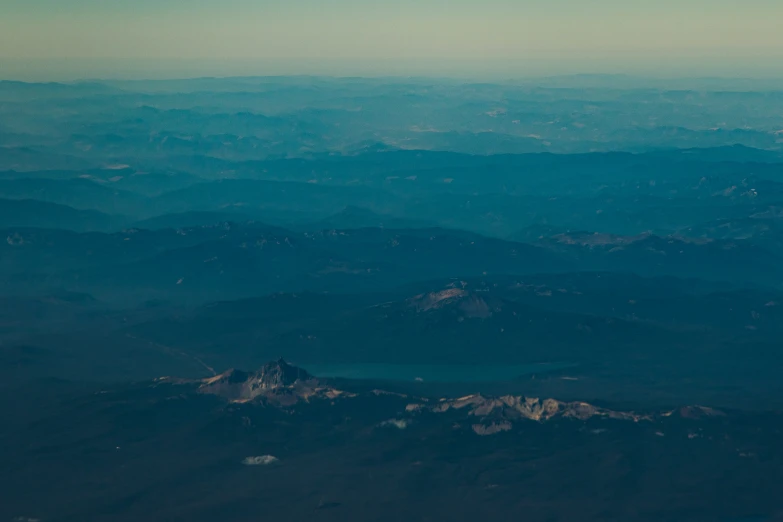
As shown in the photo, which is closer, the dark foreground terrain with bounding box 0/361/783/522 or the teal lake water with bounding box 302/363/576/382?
the dark foreground terrain with bounding box 0/361/783/522

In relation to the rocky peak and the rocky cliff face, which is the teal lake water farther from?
the rocky cliff face

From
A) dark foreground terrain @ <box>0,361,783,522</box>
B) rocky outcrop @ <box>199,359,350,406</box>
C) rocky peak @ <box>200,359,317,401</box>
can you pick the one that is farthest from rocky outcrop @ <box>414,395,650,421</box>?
rocky peak @ <box>200,359,317,401</box>

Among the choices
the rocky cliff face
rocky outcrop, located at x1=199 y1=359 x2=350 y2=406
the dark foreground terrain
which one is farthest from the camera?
rocky outcrop, located at x1=199 y1=359 x2=350 y2=406

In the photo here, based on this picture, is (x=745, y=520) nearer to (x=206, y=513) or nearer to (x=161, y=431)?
(x=206, y=513)

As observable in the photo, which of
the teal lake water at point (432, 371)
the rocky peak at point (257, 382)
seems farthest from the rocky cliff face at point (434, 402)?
the teal lake water at point (432, 371)

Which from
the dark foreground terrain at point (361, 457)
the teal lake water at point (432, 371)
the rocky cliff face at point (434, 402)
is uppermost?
the rocky cliff face at point (434, 402)

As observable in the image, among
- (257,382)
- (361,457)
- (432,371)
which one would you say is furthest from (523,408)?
(257,382)

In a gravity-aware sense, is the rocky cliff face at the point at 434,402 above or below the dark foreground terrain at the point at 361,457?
above

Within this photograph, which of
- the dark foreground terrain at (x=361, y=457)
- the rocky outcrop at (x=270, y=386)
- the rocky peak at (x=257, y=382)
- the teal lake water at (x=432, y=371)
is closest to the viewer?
the dark foreground terrain at (x=361, y=457)

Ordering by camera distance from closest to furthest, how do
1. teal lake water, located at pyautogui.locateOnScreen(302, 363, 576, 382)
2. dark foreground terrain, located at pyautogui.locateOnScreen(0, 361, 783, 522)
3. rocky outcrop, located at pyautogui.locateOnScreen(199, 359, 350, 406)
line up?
dark foreground terrain, located at pyautogui.locateOnScreen(0, 361, 783, 522) < rocky outcrop, located at pyautogui.locateOnScreen(199, 359, 350, 406) < teal lake water, located at pyautogui.locateOnScreen(302, 363, 576, 382)

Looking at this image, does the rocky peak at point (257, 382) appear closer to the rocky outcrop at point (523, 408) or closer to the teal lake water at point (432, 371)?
the rocky outcrop at point (523, 408)
